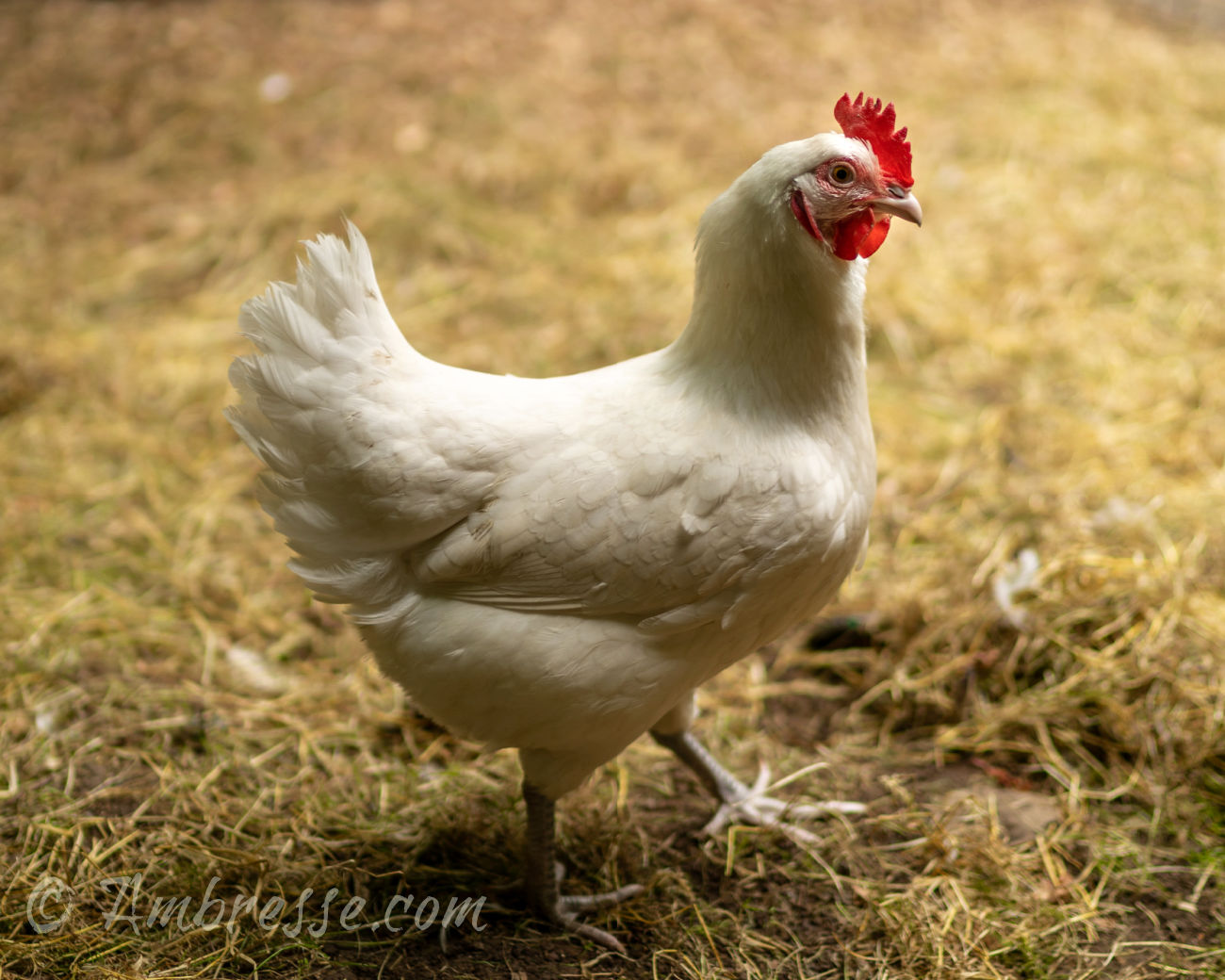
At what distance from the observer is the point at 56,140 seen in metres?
5.96

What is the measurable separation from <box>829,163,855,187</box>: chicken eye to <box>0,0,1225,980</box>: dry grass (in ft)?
5.44

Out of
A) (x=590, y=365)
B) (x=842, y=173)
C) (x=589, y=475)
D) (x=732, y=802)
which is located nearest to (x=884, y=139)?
(x=842, y=173)

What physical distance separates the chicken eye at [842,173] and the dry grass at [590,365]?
5.44 ft

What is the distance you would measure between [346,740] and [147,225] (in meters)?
3.78

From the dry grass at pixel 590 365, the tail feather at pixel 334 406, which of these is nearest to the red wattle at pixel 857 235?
the tail feather at pixel 334 406

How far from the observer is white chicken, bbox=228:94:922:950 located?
205 cm

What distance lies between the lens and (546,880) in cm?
239

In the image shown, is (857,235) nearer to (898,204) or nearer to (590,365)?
(898,204)

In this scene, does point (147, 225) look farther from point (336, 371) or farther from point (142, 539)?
point (336, 371)

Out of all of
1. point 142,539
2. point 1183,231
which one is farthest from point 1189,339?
point 142,539

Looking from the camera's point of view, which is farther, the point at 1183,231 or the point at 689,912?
the point at 1183,231

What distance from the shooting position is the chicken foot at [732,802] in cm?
273

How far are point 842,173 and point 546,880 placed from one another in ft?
5.73

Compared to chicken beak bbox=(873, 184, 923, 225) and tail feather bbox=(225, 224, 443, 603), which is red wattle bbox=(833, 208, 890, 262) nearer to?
chicken beak bbox=(873, 184, 923, 225)
